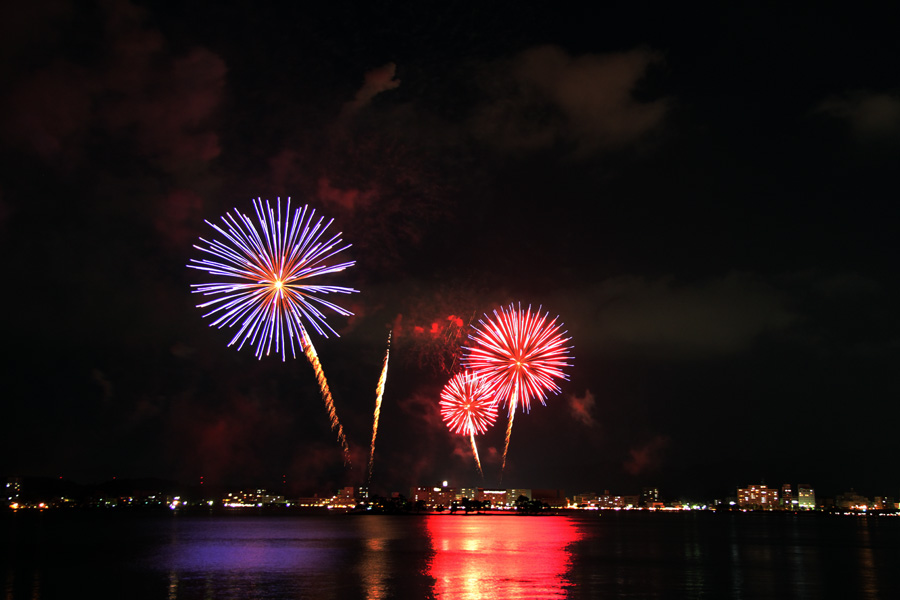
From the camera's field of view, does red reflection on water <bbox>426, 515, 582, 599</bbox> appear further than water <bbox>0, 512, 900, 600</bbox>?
No

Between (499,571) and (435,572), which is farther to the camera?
(435,572)

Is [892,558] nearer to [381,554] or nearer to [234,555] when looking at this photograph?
[381,554]

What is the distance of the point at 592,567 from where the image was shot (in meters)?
41.2

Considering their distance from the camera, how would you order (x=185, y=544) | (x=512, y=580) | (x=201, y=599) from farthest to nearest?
1. (x=185, y=544)
2. (x=512, y=580)
3. (x=201, y=599)

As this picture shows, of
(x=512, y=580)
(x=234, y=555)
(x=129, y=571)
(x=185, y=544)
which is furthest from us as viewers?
(x=185, y=544)

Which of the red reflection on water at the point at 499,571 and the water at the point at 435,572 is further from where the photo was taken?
the water at the point at 435,572

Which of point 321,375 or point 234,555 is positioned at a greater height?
point 321,375

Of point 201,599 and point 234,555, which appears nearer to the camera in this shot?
point 201,599

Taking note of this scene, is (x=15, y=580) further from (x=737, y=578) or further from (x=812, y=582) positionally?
(x=812, y=582)

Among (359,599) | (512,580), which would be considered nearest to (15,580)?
(359,599)

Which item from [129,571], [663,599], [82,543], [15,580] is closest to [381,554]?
[129,571]

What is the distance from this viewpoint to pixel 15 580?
3584 cm

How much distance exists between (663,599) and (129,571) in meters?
28.7

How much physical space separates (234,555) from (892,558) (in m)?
51.0
